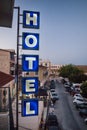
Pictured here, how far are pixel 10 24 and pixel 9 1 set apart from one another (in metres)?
6.30

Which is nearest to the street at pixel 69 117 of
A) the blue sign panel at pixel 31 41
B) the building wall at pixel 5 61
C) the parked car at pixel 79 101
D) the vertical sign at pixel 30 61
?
the parked car at pixel 79 101

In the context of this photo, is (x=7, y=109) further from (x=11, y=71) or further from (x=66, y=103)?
(x=11, y=71)

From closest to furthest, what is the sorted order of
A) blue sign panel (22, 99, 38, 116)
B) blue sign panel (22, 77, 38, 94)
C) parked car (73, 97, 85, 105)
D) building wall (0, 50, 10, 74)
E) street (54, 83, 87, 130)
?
blue sign panel (22, 77, 38, 94)
blue sign panel (22, 99, 38, 116)
street (54, 83, 87, 130)
parked car (73, 97, 85, 105)
building wall (0, 50, 10, 74)

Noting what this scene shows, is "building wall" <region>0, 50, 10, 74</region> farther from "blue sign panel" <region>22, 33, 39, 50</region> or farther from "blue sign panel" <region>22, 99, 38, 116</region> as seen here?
"blue sign panel" <region>22, 33, 39, 50</region>

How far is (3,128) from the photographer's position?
17.8m

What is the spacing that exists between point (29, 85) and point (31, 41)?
8.82ft

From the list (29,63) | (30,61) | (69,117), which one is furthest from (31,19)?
(69,117)

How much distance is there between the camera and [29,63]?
709 inches

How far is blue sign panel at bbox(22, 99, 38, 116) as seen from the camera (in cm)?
1800

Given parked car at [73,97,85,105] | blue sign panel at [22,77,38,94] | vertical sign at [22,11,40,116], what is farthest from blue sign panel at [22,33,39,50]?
parked car at [73,97,85,105]

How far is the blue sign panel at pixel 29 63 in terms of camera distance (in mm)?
17875

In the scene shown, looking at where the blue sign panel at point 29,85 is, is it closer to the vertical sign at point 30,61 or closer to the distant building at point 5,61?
the vertical sign at point 30,61

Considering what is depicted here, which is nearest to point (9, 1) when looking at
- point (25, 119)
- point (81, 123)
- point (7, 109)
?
point (7, 109)

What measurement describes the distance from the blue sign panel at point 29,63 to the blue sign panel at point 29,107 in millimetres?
1914
